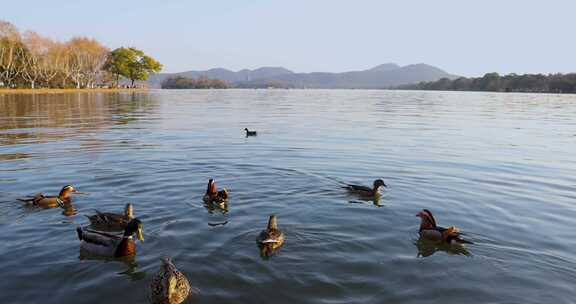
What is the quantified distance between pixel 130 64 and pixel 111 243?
16876 centimetres

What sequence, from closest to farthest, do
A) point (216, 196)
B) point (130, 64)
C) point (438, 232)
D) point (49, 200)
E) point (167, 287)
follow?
point (167, 287)
point (438, 232)
point (49, 200)
point (216, 196)
point (130, 64)

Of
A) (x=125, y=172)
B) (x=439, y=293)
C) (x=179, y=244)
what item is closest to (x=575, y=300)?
(x=439, y=293)

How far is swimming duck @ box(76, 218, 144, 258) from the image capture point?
28.5ft

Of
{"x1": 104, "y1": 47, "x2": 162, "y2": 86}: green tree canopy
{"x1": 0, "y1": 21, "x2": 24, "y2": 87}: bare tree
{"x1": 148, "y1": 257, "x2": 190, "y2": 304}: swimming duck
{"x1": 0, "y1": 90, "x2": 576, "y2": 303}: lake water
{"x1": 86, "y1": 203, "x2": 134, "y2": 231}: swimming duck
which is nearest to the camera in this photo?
{"x1": 148, "y1": 257, "x2": 190, "y2": 304}: swimming duck

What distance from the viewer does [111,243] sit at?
346 inches

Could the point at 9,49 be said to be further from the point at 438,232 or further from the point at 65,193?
the point at 438,232

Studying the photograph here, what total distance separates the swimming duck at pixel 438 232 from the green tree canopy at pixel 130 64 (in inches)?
6461

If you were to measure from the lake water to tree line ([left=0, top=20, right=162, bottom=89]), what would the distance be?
9460 centimetres

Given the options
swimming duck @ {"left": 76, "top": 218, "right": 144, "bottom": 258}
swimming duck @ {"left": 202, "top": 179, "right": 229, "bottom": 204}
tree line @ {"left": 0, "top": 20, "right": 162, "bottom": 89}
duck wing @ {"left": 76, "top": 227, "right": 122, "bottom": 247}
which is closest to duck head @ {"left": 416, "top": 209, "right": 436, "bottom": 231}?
swimming duck @ {"left": 202, "top": 179, "right": 229, "bottom": 204}

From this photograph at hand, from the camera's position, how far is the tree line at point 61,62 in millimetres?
103812

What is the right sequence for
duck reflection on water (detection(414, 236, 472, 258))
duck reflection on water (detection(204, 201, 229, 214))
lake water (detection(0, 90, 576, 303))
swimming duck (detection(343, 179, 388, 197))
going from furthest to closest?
swimming duck (detection(343, 179, 388, 197))
duck reflection on water (detection(204, 201, 229, 214))
duck reflection on water (detection(414, 236, 472, 258))
lake water (detection(0, 90, 576, 303))

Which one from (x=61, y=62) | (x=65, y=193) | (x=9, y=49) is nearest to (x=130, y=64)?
(x=61, y=62)

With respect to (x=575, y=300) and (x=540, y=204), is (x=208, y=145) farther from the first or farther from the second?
(x=575, y=300)

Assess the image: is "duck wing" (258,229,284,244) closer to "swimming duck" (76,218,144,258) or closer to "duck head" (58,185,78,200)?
"swimming duck" (76,218,144,258)
